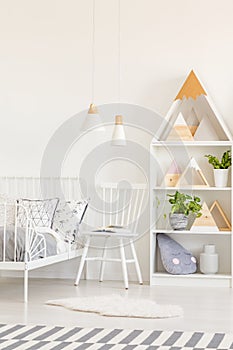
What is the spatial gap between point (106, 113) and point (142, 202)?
0.78 metres

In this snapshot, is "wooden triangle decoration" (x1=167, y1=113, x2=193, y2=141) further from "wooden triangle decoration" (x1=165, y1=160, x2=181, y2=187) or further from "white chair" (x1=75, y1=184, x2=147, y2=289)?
"white chair" (x1=75, y1=184, x2=147, y2=289)

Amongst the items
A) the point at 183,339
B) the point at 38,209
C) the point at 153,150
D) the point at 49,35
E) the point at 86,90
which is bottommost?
the point at 183,339

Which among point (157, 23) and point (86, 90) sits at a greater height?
point (157, 23)

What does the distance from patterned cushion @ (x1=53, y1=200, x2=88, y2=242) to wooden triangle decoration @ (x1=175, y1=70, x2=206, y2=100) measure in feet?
3.75

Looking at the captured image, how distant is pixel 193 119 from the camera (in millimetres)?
5766

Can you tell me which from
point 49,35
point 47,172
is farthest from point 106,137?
point 49,35

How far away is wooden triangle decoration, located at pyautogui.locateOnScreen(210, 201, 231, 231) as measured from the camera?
220 inches

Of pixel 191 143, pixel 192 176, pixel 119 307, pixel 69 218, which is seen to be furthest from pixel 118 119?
pixel 119 307

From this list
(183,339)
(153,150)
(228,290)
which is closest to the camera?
(183,339)

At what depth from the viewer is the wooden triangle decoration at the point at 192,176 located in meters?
5.56

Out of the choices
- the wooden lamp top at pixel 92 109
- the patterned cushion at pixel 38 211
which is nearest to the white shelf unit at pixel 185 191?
the wooden lamp top at pixel 92 109

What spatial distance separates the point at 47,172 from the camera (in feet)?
19.6

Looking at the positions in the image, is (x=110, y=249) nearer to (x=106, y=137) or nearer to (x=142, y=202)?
Answer: (x=142, y=202)

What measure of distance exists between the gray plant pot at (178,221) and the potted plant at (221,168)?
1.16 ft
